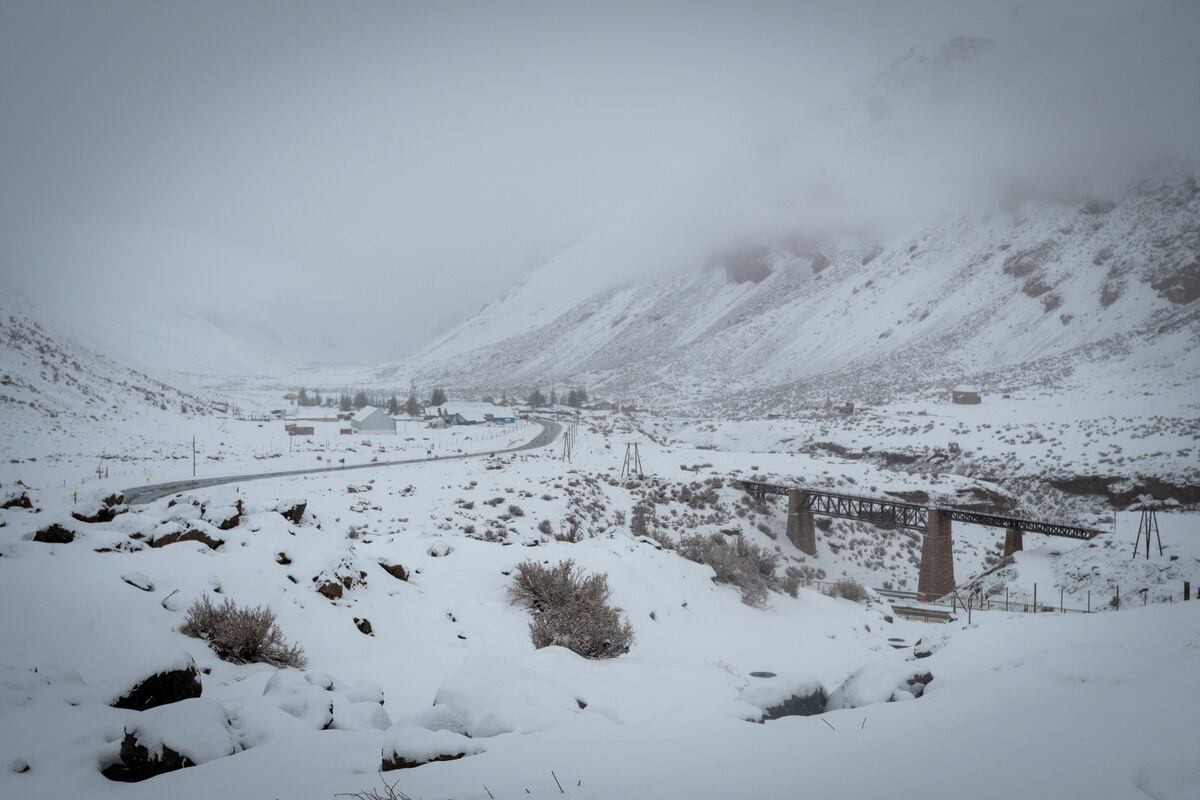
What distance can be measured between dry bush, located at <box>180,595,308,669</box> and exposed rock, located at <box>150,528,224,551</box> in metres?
2.69

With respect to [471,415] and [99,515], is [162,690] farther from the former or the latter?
[471,415]

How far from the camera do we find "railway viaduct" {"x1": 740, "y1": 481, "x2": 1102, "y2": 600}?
28.4 m

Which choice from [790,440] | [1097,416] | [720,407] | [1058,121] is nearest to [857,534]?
[790,440]

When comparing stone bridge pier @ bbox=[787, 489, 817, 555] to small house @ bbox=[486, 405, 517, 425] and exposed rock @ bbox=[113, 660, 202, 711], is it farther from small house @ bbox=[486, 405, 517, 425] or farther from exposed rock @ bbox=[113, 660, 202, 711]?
small house @ bbox=[486, 405, 517, 425]

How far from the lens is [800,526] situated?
1336 inches

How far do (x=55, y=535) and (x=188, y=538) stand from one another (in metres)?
1.78

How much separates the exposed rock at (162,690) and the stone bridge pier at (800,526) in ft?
106

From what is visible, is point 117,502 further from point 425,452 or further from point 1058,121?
point 1058,121

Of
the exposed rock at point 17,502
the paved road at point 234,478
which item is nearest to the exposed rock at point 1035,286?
the paved road at point 234,478

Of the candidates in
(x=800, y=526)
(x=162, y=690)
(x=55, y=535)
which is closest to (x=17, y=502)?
(x=55, y=535)

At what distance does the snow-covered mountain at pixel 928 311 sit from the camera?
7812 cm

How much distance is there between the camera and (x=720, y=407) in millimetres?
96375

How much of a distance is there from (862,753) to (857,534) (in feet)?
121

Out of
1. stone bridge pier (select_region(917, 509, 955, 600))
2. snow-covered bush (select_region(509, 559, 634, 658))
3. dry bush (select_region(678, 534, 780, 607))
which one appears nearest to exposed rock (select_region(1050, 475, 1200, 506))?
stone bridge pier (select_region(917, 509, 955, 600))
